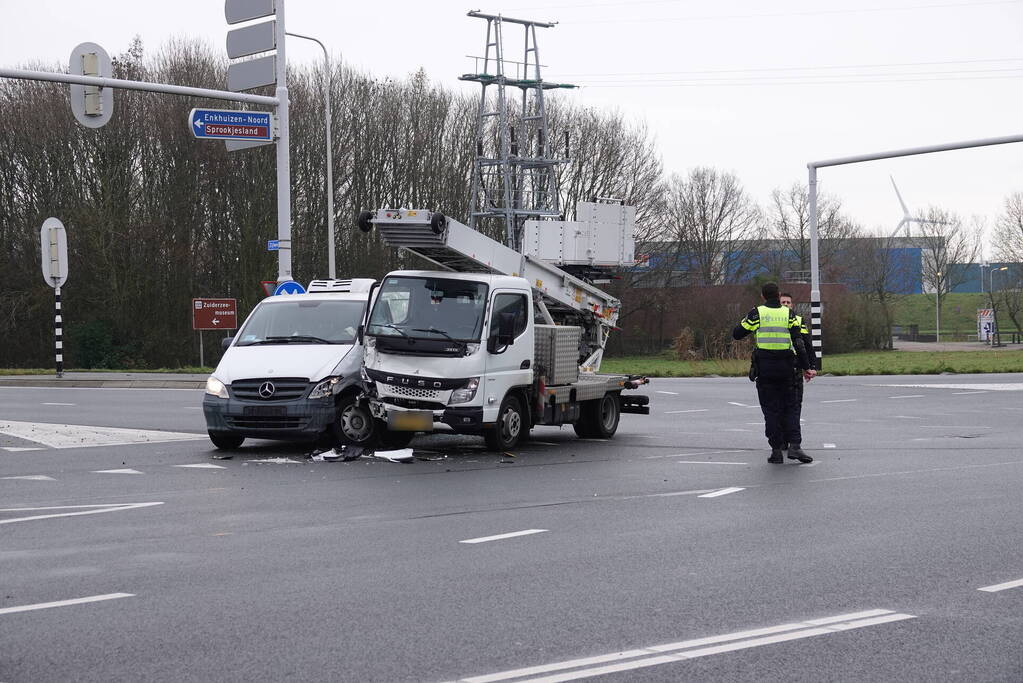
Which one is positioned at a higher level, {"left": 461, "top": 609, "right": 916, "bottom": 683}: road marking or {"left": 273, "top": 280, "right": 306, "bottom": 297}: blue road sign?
{"left": 273, "top": 280, "right": 306, "bottom": 297}: blue road sign

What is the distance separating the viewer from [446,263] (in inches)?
637

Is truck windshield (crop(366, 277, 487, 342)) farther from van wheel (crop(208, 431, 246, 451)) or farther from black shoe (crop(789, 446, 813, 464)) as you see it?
black shoe (crop(789, 446, 813, 464))

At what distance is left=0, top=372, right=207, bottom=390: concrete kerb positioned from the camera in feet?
103

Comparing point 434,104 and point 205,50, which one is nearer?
point 205,50

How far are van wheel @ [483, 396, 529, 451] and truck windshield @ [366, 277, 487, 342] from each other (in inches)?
38.3

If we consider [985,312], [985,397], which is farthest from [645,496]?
[985,312]

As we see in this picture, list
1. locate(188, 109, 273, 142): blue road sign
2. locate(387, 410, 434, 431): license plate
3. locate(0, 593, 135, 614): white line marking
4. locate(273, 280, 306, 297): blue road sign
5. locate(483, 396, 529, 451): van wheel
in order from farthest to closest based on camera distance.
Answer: locate(273, 280, 306, 297): blue road sign < locate(188, 109, 273, 142): blue road sign < locate(483, 396, 529, 451): van wheel < locate(387, 410, 434, 431): license plate < locate(0, 593, 135, 614): white line marking

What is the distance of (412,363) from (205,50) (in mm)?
38764

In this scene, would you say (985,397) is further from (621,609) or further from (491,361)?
(621,609)

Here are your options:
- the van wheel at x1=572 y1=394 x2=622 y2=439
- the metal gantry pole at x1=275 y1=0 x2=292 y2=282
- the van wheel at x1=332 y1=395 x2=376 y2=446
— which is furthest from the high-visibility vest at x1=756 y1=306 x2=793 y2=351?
the metal gantry pole at x1=275 y1=0 x2=292 y2=282

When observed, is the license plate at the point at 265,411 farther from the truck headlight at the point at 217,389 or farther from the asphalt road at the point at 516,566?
the asphalt road at the point at 516,566

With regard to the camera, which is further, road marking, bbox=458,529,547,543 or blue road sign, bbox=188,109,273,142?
blue road sign, bbox=188,109,273,142

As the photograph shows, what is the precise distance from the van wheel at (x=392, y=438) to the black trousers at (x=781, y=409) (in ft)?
13.5

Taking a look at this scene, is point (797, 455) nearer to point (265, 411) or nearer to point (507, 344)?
point (507, 344)
